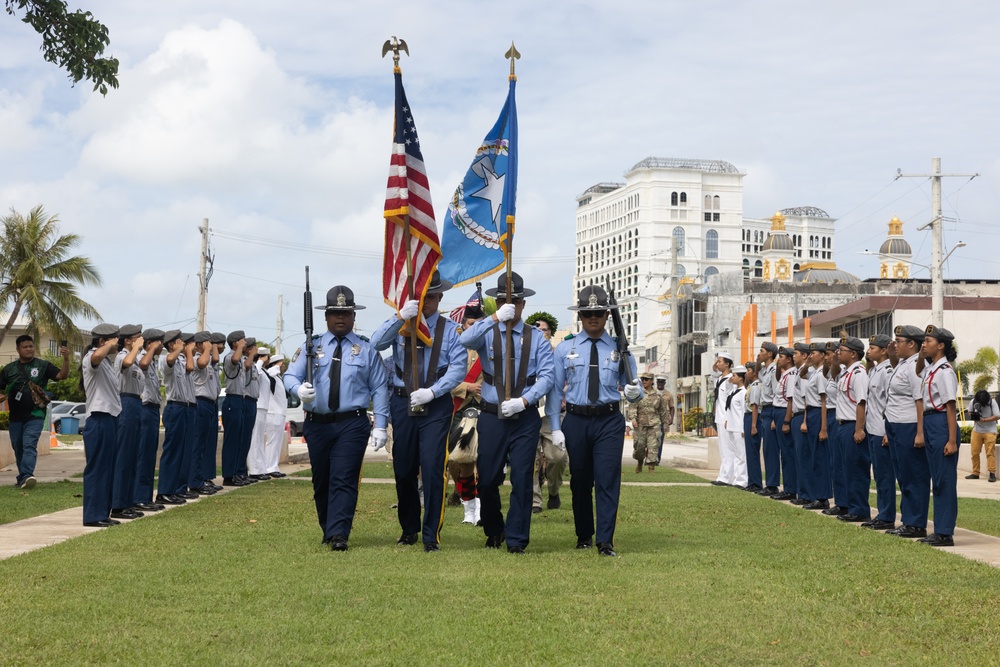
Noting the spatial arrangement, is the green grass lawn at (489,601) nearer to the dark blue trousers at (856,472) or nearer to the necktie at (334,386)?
the necktie at (334,386)

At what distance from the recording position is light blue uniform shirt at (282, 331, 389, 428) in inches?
437

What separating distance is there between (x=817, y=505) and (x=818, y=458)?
617mm

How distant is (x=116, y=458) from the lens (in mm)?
14023

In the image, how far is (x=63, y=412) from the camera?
58.0m

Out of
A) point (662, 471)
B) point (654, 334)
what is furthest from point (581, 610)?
point (654, 334)

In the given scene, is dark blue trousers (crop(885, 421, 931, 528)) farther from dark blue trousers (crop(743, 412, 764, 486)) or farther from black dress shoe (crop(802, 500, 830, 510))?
dark blue trousers (crop(743, 412, 764, 486))

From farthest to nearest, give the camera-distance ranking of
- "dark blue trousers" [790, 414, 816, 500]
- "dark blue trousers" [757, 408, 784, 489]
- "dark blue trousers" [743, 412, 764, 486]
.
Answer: "dark blue trousers" [743, 412, 764, 486]
"dark blue trousers" [757, 408, 784, 489]
"dark blue trousers" [790, 414, 816, 500]

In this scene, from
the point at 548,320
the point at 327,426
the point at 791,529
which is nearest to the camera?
the point at 327,426

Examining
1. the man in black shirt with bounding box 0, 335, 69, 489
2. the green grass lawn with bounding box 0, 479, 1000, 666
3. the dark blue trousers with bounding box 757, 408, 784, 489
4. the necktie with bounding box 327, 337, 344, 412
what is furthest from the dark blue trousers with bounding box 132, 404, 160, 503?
the dark blue trousers with bounding box 757, 408, 784, 489

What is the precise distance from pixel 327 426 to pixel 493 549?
1731 millimetres

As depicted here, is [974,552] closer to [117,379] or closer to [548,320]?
[548,320]

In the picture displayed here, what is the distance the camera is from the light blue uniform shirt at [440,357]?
435 inches

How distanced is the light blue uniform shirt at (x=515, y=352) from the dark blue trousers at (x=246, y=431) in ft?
32.4

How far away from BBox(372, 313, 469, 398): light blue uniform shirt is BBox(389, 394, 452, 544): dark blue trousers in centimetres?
18
